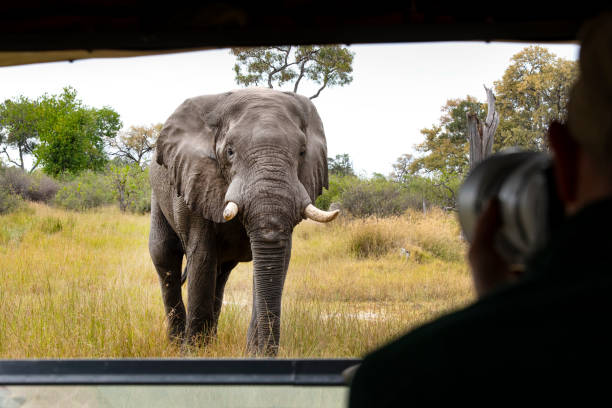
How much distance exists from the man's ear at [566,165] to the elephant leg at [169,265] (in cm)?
503

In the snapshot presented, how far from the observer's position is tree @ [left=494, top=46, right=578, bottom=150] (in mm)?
19812

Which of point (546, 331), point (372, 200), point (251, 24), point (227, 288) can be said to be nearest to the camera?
point (546, 331)

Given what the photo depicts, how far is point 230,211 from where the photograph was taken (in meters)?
3.98

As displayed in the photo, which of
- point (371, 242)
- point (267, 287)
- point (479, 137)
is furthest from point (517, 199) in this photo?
point (371, 242)

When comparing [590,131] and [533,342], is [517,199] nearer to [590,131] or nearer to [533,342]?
[590,131]

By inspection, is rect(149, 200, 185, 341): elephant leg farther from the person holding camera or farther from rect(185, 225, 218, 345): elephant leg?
the person holding camera

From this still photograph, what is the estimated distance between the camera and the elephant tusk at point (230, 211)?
13.0 ft

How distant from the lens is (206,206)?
15.0ft

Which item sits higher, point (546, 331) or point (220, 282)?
point (546, 331)

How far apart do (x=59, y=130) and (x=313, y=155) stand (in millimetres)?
19958

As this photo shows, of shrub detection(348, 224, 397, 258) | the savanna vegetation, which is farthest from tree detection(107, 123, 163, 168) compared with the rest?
shrub detection(348, 224, 397, 258)

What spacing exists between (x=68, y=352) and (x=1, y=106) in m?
25.7

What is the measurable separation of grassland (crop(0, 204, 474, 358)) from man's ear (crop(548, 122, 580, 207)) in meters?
4.22

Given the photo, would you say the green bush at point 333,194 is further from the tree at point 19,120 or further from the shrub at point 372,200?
the tree at point 19,120
